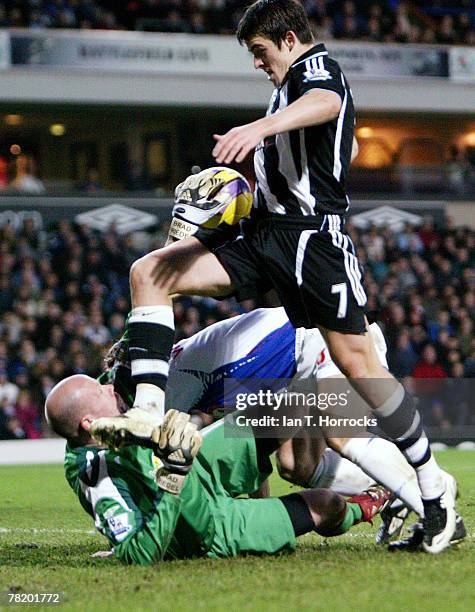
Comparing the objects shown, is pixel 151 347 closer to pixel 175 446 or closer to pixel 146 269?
pixel 146 269

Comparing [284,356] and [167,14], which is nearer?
[284,356]

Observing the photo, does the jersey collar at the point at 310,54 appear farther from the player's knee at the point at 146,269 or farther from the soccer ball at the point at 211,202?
the player's knee at the point at 146,269

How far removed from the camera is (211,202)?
18.8 feet

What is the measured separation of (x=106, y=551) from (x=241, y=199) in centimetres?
178

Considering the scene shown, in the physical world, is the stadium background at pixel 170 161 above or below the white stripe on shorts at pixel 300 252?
below

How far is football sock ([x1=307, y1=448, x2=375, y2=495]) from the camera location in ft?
19.5

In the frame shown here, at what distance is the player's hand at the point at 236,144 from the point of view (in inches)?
172

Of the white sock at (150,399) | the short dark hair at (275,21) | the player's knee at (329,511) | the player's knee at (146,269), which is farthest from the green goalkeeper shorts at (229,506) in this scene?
the short dark hair at (275,21)

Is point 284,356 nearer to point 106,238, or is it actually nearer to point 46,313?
point 46,313

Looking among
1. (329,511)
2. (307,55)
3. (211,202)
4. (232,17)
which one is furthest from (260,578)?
(232,17)

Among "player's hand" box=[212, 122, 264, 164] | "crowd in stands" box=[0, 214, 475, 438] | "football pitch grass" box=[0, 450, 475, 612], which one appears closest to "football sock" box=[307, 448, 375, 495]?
"football pitch grass" box=[0, 450, 475, 612]

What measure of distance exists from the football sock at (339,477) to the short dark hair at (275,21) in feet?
6.84

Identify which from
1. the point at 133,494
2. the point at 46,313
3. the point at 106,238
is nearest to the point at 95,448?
the point at 133,494

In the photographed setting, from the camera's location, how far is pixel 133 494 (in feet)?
15.9
